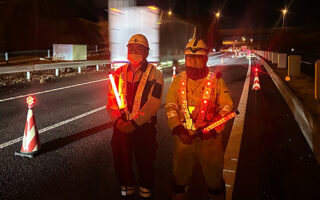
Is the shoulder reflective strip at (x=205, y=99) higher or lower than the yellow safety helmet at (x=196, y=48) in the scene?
lower

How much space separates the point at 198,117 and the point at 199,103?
0.15m

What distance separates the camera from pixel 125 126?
389 centimetres

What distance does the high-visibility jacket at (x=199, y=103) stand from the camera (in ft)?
11.6

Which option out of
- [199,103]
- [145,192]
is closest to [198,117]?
[199,103]

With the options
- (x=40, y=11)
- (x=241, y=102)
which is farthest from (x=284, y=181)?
(x=40, y=11)

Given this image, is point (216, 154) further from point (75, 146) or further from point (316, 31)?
point (316, 31)

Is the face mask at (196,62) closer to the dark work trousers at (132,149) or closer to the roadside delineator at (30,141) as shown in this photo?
the dark work trousers at (132,149)

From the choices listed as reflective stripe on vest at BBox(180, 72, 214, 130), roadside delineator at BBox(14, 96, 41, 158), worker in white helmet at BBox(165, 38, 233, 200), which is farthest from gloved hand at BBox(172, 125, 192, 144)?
roadside delineator at BBox(14, 96, 41, 158)

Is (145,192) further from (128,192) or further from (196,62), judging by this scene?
(196,62)

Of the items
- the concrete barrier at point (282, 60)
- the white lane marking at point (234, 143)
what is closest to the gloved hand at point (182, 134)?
the white lane marking at point (234, 143)

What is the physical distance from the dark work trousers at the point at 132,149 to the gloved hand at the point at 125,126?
0.08m

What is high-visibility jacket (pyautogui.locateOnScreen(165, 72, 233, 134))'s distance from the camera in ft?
11.6

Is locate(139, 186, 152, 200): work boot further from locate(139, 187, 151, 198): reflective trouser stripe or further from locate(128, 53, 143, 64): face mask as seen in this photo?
locate(128, 53, 143, 64): face mask

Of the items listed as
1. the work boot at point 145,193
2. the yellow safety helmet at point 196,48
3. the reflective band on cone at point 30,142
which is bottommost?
the work boot at point 145,193
